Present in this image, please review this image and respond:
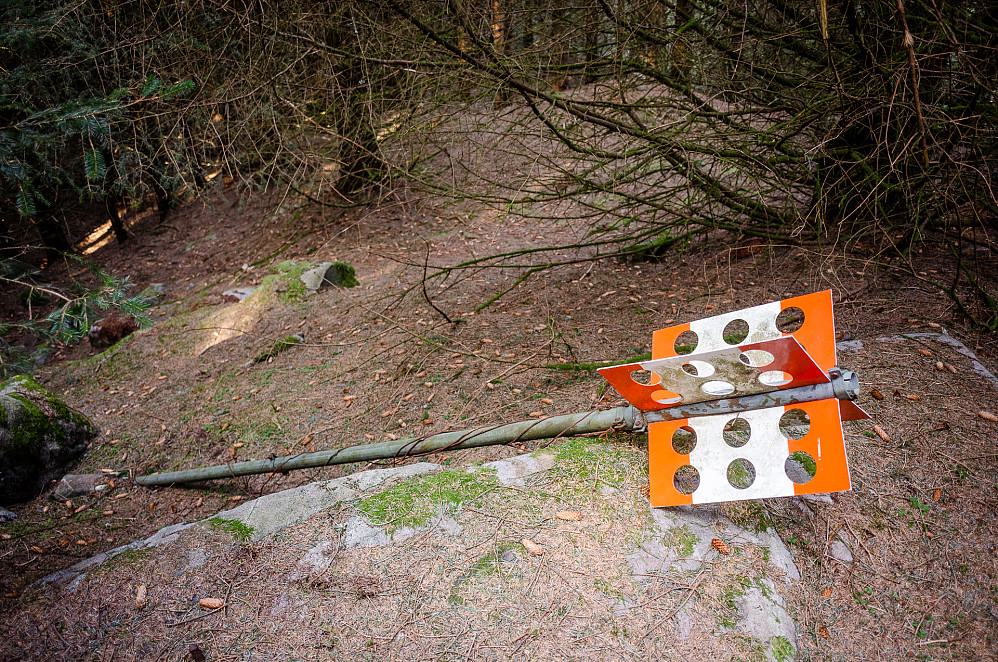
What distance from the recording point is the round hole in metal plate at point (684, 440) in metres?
2.42

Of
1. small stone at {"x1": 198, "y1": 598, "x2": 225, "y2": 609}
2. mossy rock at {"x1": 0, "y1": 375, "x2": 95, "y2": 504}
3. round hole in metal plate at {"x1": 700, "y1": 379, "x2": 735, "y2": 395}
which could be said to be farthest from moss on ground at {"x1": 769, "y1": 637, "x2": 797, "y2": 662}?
mossy rock at {"x1": 0, "y1": 375, "x2": 95, "y2": 504}

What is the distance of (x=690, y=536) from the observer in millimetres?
2275

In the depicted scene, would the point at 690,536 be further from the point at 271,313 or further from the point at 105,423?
the point at 271,313

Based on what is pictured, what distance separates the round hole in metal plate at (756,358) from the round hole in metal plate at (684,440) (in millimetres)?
388

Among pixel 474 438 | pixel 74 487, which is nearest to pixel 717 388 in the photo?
pixel 474 438

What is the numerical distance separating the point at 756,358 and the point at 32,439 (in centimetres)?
495

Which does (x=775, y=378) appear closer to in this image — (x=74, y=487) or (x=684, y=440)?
(x=684, y=440)

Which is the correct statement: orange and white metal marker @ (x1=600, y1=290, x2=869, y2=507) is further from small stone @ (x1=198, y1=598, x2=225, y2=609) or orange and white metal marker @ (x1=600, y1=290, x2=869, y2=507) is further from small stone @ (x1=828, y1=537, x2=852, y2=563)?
small stone @ (x1=198, y1=598, x2=225, y2=609)

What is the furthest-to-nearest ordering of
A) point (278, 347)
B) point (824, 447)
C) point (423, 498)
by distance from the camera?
point (278, 347), point (423, 498), point (824, 447)

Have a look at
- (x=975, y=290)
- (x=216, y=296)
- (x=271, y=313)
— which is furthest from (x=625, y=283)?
(x=216, y=296)

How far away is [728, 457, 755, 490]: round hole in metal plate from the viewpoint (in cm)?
248

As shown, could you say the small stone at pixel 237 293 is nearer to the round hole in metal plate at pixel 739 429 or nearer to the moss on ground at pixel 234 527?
the moss on ground at pixel 234 527

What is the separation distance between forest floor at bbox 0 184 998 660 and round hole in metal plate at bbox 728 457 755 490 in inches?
4.4

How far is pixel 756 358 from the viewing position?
7.07 feet
